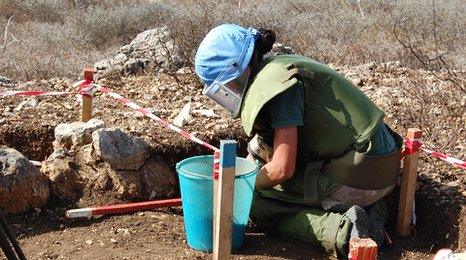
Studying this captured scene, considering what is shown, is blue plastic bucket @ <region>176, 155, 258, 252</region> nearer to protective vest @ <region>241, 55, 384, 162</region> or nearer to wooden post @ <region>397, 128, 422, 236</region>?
protective vest @ <region>241, 55, 384, 162</region>

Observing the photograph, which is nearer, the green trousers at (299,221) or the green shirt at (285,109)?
the green shirt at (285,109)

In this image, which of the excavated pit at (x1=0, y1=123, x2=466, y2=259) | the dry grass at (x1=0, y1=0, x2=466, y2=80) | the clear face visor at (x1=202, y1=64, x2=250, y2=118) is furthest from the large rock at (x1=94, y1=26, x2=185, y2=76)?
the clear face visor at (x1=202, y1=64, x2=250, y2=118)

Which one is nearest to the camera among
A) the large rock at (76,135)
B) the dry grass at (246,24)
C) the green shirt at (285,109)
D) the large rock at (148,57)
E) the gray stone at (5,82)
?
the green shirt at (285,109)

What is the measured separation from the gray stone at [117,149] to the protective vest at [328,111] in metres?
0.97

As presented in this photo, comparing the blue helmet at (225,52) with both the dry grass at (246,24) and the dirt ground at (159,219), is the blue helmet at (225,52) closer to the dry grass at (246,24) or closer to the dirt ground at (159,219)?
the dirt ground at (159,219)

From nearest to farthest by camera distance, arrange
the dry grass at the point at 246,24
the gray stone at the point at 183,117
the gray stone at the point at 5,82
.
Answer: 1. the gray stone at the point at 183,117
2. the gray stone at the point at 5,82
3. the dry grass at the point at 246,24

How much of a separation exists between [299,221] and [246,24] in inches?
277

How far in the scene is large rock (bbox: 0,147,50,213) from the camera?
4.11 m

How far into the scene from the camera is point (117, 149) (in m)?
4.38

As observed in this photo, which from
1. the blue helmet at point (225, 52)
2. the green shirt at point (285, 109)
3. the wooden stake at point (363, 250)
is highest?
the blue helmet at point (225, 52)

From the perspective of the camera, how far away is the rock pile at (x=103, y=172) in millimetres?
4344

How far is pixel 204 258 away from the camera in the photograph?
3.76 m

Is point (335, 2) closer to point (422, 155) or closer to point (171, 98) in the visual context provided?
point (171, 98)

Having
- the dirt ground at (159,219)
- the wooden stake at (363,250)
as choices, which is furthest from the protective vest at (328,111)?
the wooden stake at (363,250)
